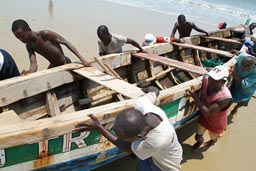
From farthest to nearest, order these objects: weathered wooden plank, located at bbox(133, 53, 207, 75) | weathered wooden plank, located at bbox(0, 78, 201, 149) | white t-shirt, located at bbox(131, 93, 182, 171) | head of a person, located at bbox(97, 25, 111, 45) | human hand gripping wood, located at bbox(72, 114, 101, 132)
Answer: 1. head of a person, located at bbox(97, 25, 111, 45)
2. weathered wooden plank, located at bbox(133, 53, 207, 75)
3. human hand gripping wood, located at bbox(72, 114, 101, 132)
4. weathered wooden plank, located at bbox(0, 78, 201, 149)
5. white t-shirt, located at bbox(131, 93, 182, 171)

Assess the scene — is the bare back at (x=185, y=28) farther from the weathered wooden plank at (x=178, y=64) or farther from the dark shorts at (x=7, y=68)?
the dark shorts at (x=7, y=68)

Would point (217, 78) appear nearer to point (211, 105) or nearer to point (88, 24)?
point (211, 105)

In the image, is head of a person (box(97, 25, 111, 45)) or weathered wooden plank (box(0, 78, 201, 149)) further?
head of a person (box(97, 25, 111, 45))

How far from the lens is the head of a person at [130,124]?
6.72ft

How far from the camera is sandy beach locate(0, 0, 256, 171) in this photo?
4.25m

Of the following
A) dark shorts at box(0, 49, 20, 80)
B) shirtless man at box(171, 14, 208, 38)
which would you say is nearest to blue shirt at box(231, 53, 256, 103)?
shirtless man at box(171, 14, 208, 38)

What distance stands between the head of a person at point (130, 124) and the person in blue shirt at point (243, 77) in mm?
2820

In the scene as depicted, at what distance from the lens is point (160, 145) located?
2211mm

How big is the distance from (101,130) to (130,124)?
1.77 ft

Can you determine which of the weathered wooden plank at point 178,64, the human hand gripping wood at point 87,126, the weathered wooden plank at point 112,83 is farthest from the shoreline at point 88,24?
the human hand gripping wood at point 87,126

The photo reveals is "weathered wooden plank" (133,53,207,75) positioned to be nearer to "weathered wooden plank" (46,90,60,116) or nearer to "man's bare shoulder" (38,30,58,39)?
"man's bare shoulder" (38,30,58,39)

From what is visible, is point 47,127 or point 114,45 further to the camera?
point 114,45

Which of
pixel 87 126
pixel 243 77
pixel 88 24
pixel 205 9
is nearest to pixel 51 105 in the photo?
pixel 87 126

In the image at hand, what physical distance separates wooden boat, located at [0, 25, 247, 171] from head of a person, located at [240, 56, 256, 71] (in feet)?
2.55
